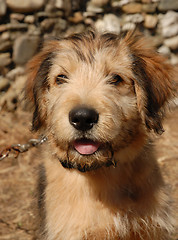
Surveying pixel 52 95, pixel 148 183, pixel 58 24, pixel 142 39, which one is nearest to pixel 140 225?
pixel 148 183

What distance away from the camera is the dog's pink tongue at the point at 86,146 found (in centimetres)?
242

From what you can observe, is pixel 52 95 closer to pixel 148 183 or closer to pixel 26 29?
pixel 148 183

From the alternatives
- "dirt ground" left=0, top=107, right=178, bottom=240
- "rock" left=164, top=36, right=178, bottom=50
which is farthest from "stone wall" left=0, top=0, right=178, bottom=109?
"dirt ground" left=0, top=107, right=178, bottom=240

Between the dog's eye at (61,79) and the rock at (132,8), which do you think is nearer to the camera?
the dog's eye at (61,79)

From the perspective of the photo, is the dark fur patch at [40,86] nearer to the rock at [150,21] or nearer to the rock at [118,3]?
the rock at [118,3]

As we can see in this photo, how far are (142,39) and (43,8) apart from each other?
3.55 metres

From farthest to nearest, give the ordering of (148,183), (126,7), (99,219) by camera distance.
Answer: (126,7) < (148,183) < (99,219)

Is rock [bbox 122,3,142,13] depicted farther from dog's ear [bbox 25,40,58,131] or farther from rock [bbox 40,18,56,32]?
dog's ear [bbox 25,40,58,131]

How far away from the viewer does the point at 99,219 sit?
105 inches

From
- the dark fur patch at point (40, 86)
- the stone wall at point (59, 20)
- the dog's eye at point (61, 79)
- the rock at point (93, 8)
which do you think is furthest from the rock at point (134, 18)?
the dog's eye at point (61, 79)

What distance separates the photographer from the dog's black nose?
2.21 metres

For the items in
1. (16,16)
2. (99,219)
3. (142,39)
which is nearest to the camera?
(99,219)

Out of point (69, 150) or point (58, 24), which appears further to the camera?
point (58, 24)

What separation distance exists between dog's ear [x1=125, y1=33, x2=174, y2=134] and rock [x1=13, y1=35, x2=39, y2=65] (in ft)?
11.5
